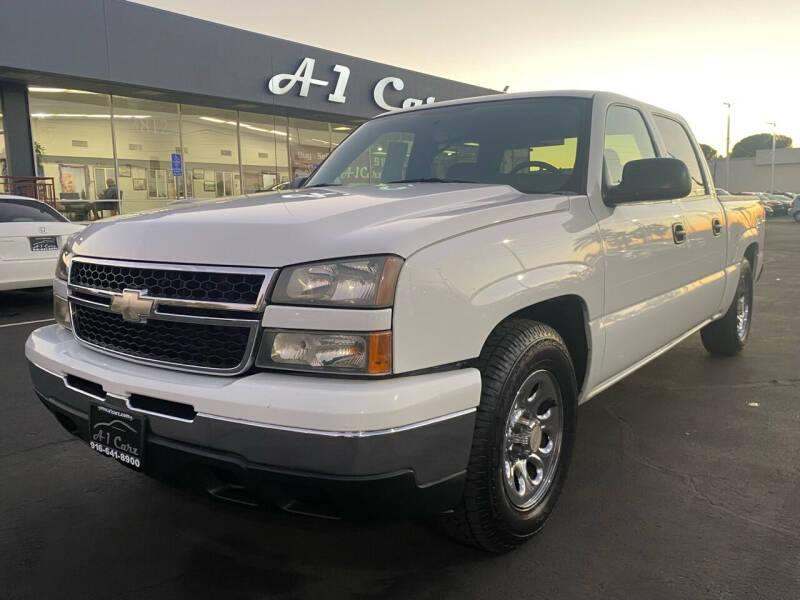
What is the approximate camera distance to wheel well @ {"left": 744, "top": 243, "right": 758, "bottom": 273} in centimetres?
547

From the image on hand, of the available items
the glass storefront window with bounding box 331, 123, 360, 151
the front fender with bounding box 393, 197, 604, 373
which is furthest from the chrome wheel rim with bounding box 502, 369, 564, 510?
the glass storefront window with bounding box 331, 123, 360, 151

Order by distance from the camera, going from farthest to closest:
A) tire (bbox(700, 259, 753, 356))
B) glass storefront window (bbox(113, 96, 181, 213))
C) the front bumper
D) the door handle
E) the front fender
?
glass storefront window (bbox(113, 96, 181, 213))
tire (bbox(700, 259, 753, 356))
the door handle
the front fender
the front bumper

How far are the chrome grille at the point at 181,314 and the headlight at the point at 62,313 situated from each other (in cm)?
31

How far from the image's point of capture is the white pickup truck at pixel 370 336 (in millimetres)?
1922

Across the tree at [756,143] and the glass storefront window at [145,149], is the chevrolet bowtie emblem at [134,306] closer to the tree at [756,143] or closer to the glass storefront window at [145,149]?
the glass storefront window at [145,149]

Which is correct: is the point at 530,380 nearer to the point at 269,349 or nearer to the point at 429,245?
the point at 429,245

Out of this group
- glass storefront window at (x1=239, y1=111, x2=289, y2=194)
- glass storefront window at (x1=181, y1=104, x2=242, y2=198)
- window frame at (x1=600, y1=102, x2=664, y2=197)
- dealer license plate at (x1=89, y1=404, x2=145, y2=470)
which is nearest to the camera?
dealer license plate at (x1=89, y1=404, x2=145, y2=470)

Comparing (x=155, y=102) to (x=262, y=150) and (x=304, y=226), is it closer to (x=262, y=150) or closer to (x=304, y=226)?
(x=262, y=150)

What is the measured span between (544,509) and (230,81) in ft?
53.4

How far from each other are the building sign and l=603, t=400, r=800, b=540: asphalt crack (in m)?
15.3

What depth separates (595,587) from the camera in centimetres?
233

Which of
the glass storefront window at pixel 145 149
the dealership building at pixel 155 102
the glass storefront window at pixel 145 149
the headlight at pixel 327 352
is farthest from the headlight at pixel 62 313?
the glass storefront window at pixel 145 149

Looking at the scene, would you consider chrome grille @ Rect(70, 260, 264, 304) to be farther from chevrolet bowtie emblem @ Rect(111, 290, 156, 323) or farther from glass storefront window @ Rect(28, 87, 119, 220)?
glass storefront window @ Rect(28, 87, 119, 220)

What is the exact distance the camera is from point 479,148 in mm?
3455
